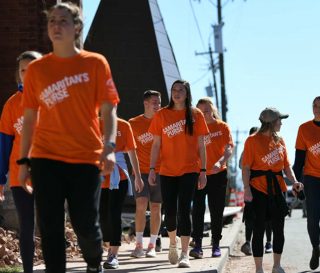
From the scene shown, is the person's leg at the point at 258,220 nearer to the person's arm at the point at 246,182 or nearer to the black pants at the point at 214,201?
the person's arm at the point at 246,182

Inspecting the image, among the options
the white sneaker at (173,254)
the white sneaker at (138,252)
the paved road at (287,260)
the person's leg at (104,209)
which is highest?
the person's leg at (104,209)

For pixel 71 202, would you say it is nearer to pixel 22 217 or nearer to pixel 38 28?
pixel 22 217

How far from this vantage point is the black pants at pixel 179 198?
940cm

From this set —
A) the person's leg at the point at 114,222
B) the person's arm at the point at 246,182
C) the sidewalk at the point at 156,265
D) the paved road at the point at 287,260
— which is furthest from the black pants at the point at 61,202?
the paved road at the point at 287,260

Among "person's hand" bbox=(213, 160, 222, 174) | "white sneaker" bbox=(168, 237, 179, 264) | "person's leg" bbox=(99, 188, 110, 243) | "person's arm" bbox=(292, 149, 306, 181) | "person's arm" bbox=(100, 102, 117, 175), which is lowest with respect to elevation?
"white sneaker" bbox=(168, 237, 179, 264)

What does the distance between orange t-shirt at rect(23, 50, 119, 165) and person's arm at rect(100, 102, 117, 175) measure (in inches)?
2.2

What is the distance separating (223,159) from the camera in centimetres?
1138

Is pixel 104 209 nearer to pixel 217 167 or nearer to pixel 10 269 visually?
pixel 10 269

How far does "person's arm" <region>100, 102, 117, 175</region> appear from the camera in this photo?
5551 millimetres

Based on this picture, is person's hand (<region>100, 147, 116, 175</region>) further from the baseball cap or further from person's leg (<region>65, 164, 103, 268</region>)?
the baseball cap

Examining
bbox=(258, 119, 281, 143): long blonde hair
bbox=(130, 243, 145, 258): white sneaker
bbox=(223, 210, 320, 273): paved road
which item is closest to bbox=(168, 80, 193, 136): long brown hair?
bbox=(258, 119, 281, 143): long blonde hair

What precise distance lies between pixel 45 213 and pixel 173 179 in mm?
4055

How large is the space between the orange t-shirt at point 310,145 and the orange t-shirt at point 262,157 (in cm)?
92

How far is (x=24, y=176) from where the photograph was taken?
19.0 ft
